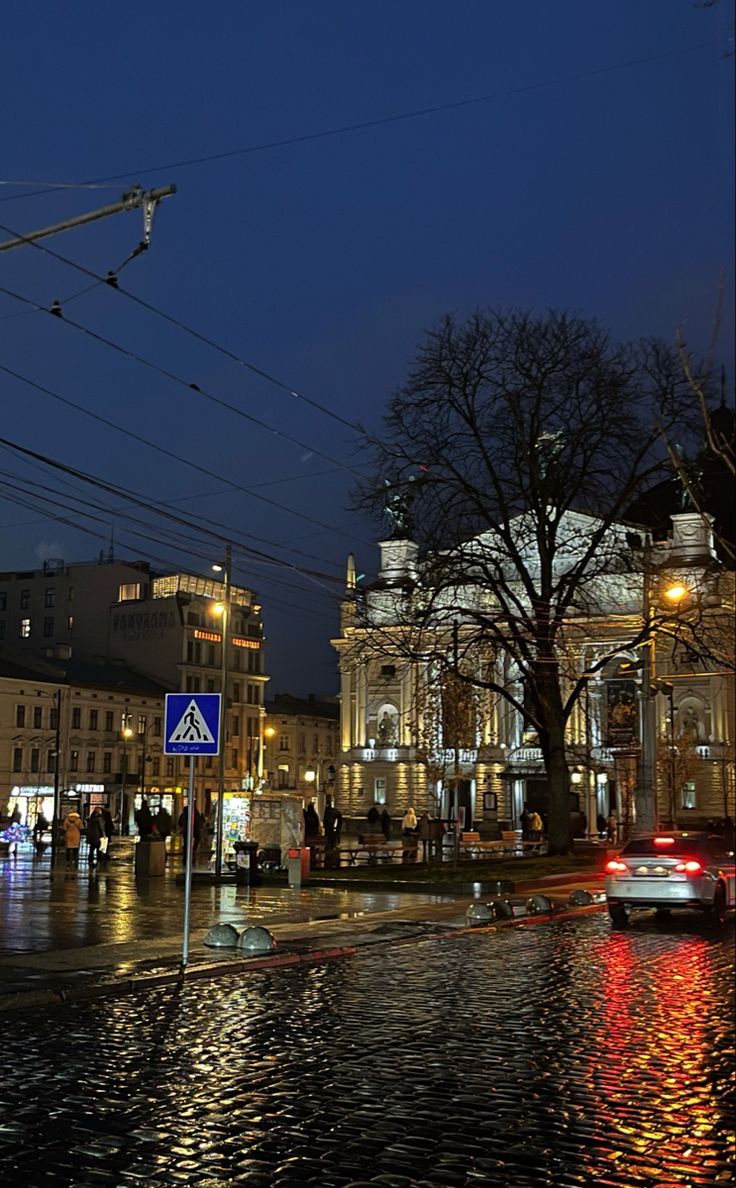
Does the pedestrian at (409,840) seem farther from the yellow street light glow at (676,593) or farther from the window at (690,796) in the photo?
the window at (690,796)

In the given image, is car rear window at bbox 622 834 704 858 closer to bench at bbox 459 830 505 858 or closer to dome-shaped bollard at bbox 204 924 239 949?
dome-shaped bollard at bbox 204 924 239 949

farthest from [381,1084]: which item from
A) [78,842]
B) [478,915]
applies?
[78,842]

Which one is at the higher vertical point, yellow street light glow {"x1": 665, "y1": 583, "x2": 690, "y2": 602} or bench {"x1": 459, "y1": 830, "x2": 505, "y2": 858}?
yellow street light glow {"x1": 665, "y1": 583, "x2": 690, "y2": 602}

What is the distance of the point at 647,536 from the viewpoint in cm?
4747

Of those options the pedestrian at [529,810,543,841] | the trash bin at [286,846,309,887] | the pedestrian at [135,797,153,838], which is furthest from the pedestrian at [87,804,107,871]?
the pedestrian at [529,810,543,841]

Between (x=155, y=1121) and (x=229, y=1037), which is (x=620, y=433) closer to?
(x=229, y=1037)

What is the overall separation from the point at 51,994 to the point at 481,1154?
24.8ft

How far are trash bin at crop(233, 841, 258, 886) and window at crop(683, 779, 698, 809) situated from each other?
5983cm

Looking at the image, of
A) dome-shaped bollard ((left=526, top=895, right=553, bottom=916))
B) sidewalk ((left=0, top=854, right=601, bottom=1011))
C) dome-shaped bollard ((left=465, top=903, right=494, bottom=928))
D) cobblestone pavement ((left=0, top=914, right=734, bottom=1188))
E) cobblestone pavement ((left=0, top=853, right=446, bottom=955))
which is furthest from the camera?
dome-shaped bollard ((left=526, top=895, right=553, bottom=916))

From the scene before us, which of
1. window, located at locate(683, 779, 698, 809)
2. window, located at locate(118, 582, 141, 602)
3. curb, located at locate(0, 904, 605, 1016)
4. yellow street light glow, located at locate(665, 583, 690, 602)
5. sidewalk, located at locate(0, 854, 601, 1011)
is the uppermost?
window, located at locate(118, 582, 141, 602)

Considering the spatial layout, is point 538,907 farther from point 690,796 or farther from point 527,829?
point 690,796

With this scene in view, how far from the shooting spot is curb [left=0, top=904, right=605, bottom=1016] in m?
13.5

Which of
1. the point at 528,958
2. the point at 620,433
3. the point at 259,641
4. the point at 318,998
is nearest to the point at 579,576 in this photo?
the point at 620,433

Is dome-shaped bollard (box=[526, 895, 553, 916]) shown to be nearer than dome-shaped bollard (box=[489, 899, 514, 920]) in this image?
No
